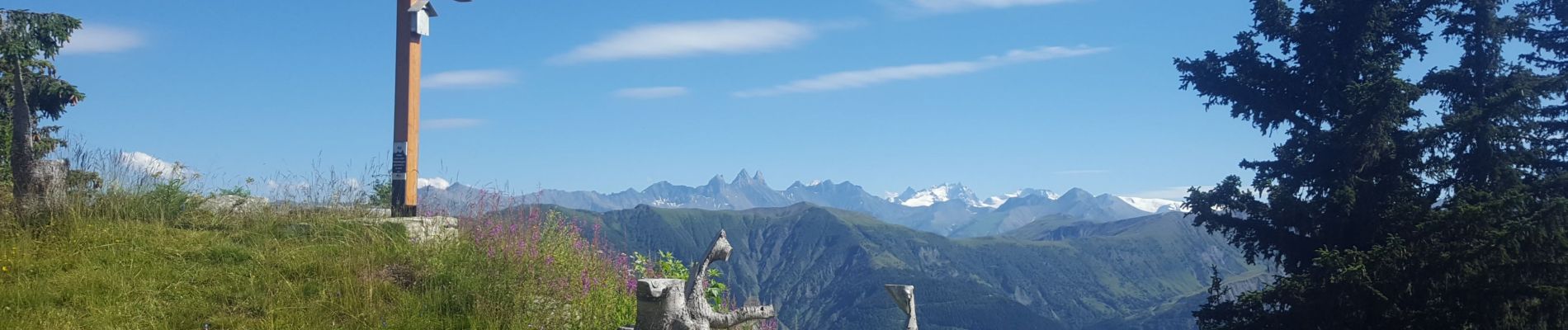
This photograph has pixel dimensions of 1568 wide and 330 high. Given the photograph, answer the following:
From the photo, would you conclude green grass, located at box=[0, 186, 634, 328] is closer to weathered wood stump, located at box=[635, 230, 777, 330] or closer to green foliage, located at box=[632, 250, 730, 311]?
green foliage, located at box=[632, 250, 730, 311]

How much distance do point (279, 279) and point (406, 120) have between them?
3.40 meters

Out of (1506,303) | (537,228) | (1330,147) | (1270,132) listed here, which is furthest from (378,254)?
(1270,132)

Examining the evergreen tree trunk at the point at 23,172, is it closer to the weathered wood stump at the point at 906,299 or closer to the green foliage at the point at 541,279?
the green foliage at the point at 541,279

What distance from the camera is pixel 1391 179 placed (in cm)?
1792

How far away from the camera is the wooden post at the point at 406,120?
11320mm

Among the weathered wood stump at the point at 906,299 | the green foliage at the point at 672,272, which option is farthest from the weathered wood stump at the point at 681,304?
the green foliage at the point at 672,272

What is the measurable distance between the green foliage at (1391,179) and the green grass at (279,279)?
12350 millimetres

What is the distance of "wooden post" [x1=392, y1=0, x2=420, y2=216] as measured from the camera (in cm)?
1132

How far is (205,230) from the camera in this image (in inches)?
396

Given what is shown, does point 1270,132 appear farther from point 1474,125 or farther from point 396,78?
point 396,78

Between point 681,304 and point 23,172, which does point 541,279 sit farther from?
point 23,172

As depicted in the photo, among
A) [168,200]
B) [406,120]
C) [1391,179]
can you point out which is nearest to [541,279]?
[406,120]

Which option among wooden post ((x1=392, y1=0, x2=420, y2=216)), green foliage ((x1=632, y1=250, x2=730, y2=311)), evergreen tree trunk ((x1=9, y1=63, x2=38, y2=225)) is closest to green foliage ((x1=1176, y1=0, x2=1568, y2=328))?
green foliage ((x1=632, y1=250, x2=730, y2=311))

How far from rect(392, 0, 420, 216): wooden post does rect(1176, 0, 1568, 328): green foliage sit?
42.8 ft
